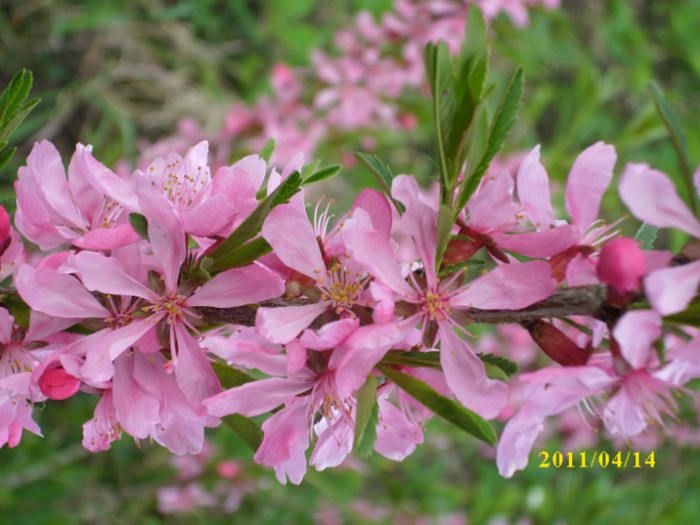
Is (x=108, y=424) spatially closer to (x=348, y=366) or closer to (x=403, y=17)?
(x=348, y=366)

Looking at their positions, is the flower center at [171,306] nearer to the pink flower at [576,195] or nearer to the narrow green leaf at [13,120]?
the narrow green leaf at [13,120]

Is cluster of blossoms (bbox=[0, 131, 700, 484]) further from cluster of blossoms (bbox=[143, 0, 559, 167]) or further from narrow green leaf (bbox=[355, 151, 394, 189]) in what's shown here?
cluster of blossoms (bbox=[143, 0, 559, 167])

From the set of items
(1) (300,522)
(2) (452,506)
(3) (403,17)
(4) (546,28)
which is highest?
(3) (403,17)

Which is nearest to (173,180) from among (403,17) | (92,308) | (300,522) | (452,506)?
(92,308)

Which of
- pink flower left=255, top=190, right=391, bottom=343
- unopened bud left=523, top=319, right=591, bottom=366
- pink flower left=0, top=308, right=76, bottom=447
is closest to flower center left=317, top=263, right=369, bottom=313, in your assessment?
pink flower left=255, top=190, right=391, bottom=343

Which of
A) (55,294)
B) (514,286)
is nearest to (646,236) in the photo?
(514,286)

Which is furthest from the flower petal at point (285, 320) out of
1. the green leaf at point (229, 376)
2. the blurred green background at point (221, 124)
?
the blurred green background at point (221, 124)

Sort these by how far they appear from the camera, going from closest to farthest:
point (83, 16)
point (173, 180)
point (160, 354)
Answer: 1. point (160, 354)
2. point (173, 180)
3. point (83, 16)

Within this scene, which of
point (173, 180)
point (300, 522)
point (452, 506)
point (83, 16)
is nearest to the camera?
point (173, 180)

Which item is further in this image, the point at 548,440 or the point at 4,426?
the point at 548,440
